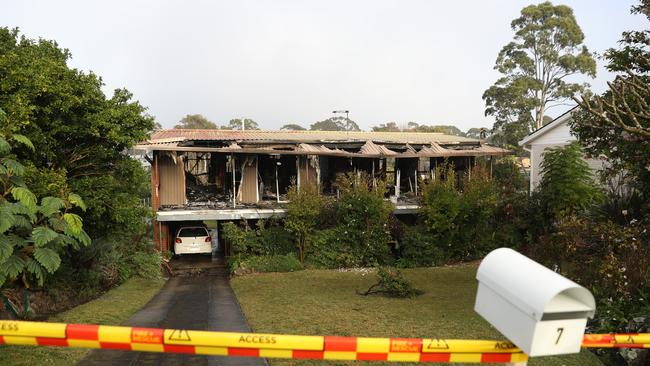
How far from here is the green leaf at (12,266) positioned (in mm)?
6111

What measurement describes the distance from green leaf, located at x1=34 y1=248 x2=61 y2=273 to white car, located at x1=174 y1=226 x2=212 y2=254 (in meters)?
13.2

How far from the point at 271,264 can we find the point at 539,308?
1576cm

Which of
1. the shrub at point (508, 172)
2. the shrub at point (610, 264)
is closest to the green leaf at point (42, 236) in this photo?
the shrub at point (610, 264)

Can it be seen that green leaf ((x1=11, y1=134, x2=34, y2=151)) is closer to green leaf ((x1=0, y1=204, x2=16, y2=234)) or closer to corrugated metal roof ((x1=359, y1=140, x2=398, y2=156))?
green leaf ((x1=0, y1=204, x2=16, y2=234))

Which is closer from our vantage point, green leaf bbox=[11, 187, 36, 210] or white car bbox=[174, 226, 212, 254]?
green leaf bbox=[11, 187, 36, 210]

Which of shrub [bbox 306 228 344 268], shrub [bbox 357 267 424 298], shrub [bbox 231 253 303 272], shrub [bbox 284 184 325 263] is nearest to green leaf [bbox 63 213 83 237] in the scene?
shrub [bbox 357 267 424 298]

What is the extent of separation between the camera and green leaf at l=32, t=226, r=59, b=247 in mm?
5992

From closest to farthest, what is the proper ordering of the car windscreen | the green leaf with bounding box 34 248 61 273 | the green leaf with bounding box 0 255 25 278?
the green leaf with bounding box 0 255 25 278 → the green leaf with bounding box 34 248 61 273 → the car windscreen

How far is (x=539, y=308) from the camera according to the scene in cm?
245

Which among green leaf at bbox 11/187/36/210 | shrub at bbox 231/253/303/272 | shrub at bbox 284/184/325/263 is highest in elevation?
green leaf at bbox 11/187/36/210

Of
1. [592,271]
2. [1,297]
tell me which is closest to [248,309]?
[1,297]

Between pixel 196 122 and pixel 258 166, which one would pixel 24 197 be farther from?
pixel 196 122

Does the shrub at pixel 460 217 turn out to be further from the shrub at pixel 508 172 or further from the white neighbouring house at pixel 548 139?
the shrub at pixel 508 172

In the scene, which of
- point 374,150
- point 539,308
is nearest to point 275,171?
point 374,150
